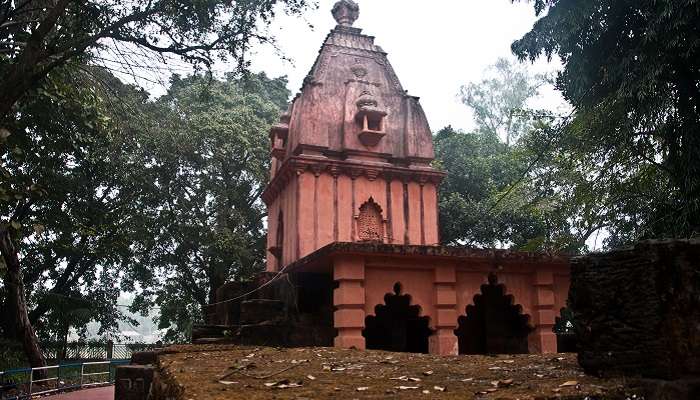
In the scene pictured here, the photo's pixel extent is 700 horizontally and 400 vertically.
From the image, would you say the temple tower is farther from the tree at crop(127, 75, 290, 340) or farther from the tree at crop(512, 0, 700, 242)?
the tree at crop(127, 75, 290, 340)

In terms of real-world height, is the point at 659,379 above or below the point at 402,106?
below

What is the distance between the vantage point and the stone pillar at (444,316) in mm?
8641

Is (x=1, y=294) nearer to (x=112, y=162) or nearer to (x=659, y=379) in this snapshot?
(x=112, y=162)

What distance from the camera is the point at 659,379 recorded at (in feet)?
8.19

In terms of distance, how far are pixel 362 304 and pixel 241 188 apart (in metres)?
17.1

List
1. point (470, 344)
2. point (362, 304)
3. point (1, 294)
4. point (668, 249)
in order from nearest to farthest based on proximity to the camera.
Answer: point (668, 249)
point (362, 304)
point (470, 344)
point (1, 294)

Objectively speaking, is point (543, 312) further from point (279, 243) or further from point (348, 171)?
point (279, 243)

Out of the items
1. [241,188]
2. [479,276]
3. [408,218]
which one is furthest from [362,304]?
[241,188]

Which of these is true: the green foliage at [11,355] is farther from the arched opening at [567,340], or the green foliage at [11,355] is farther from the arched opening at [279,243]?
the arched opening at [567,340]

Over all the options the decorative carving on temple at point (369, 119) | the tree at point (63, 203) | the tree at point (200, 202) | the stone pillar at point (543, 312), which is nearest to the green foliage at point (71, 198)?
the tree at point (63, 203)

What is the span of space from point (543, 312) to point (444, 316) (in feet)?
6.03

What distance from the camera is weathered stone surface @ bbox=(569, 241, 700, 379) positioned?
8.43 feet

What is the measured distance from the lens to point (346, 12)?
15.8 metres

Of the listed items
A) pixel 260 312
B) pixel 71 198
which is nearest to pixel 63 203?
pixel 71 198
